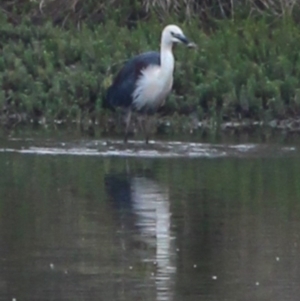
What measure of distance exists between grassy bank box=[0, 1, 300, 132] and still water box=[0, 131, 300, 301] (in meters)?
2.77

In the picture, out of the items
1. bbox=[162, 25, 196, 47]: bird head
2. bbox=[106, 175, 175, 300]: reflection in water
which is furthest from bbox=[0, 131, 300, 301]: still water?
bbox=[162, 25, 196, 47]: bird head

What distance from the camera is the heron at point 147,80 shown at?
1647 centimetres

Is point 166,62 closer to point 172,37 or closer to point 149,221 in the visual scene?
point 172,37

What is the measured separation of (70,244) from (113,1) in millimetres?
12807

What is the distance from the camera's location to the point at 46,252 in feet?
31.2

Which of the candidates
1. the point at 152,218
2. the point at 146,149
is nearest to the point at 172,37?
the point at 146,149

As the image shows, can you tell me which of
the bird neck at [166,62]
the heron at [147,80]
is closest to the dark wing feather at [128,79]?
the heron at [147,80]

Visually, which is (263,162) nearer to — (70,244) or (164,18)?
(70,244)

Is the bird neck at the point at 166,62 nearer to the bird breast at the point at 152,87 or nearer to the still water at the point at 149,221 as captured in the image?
the bird breast at the point at 152,87

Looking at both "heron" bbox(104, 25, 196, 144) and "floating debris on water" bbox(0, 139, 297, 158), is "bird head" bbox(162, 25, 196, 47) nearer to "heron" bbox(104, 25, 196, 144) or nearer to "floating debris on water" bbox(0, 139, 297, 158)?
"heron" bbox(104, 25, 196, 144)

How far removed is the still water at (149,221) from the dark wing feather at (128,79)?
4.13ft

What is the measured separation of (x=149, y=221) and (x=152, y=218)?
0.40 feet

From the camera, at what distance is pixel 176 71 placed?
19.2m

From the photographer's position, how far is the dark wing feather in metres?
16.6
